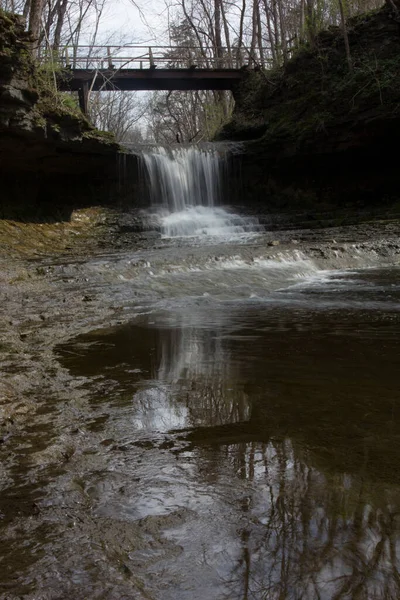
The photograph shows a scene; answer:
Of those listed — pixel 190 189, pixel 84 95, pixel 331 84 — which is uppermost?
pixel 84 95

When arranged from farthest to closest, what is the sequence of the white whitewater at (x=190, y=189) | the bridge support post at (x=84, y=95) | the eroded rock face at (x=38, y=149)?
1. the bridge support post at (x=84, y=95)
2. the white whitewater at (x=190, y=189)
3. the eroded rock face at (x=38, y=149)

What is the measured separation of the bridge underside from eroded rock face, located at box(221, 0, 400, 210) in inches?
127

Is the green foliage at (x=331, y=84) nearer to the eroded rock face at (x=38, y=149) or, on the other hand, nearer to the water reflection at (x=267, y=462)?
the eroded rock face at (x=38, y=149)

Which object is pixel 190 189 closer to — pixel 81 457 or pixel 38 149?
pixel 38 149

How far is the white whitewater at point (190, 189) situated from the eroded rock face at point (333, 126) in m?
1.50

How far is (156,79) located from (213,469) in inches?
898

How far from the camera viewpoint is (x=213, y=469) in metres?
2.31

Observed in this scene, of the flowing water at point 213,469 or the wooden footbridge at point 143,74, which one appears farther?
the wooden footbridge at point 143,74

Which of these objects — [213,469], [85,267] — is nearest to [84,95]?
[85,267]

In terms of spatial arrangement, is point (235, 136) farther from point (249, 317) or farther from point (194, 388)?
point (194, 388)

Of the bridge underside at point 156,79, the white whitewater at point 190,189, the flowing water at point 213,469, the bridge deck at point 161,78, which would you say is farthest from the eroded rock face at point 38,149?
the flowing water at point 213,469

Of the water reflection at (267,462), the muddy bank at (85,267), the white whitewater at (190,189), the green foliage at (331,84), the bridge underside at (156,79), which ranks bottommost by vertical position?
the water reflection at (267,462)

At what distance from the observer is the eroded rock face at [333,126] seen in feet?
55.5

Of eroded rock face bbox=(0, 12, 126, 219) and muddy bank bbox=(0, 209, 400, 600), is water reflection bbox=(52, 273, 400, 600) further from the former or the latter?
eroded rock face bbox=(0, 12, 126, 219)
